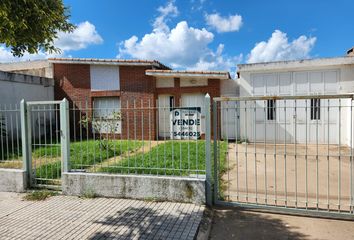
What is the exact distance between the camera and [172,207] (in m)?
4.51

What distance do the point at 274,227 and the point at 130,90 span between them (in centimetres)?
1015

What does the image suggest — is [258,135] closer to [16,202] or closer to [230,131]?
[230,131]

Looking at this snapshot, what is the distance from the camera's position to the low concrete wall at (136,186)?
15.3ft

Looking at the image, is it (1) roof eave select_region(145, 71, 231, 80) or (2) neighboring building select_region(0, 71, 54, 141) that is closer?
(2) neighboring building select_region(0, 71, 54, 141)

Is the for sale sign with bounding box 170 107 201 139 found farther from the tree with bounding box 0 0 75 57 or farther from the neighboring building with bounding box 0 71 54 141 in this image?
the neighboring building with bounding box 0 71 54 141

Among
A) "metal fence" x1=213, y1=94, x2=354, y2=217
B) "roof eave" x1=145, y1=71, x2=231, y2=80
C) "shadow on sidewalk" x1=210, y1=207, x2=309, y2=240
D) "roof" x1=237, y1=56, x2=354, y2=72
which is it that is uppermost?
"roof" x1=237, y1=56, x2=354, y2=72

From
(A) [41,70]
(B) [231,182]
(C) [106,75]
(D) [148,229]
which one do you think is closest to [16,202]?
(D) [148,229]

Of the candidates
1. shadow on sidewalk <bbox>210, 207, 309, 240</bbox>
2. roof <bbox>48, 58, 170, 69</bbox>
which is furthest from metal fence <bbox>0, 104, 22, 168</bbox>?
shadow on sidewalk <bbox>210, 207, 309, 240</bbox>

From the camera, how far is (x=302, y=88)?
11.4 metres

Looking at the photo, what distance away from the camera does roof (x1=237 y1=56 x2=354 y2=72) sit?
10727 mm

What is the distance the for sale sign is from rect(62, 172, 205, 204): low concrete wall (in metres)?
0.81

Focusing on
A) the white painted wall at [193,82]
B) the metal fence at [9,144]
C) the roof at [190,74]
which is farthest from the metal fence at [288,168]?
the metal fence at [9,144]

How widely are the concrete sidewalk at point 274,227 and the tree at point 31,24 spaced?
3.69 m

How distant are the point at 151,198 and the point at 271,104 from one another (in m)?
8.44
